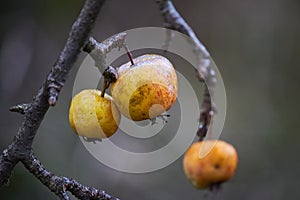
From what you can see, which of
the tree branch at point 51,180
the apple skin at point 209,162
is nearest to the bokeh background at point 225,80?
the tree branch at point 51,180

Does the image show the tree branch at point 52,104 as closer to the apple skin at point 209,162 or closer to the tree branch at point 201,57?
the tree branch at point 201,57

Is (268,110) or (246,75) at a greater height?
(246,75)

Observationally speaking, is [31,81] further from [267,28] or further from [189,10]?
[267,28]

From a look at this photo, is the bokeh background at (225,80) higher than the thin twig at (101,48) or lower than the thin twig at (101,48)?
higher

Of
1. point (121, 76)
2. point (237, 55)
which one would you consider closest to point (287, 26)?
point (237, 55)

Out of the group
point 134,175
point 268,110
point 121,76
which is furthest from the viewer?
point 268,110

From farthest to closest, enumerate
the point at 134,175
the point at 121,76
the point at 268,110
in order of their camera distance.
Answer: the point at 268,110 < the point at 134,175 < the point at 121,76
